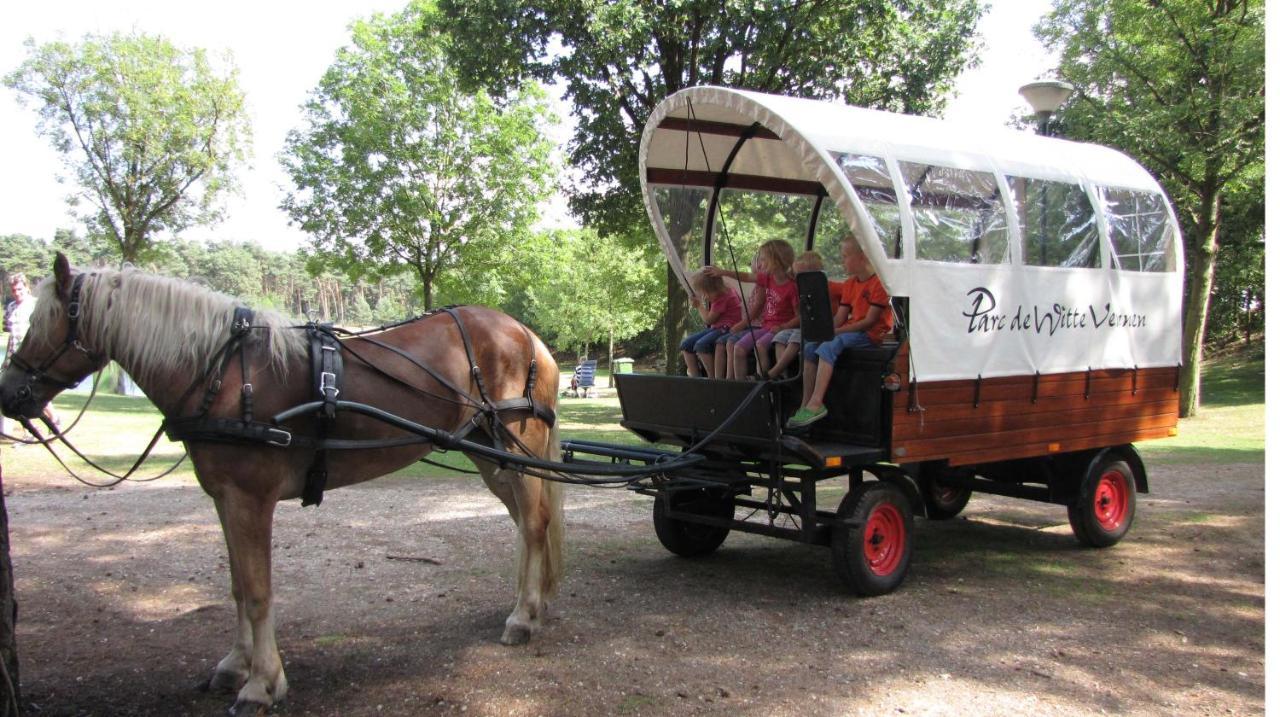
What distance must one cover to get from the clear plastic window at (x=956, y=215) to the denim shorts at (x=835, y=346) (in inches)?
22.6

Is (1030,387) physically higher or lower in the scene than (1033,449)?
higher

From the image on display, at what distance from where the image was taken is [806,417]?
5199 millimetres

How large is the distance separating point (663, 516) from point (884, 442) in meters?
1.68

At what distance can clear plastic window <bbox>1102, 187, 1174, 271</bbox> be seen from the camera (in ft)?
20.6

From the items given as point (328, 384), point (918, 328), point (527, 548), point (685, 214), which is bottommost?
point (527, 548)

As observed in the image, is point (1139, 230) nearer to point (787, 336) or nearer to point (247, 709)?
point (787, 336)

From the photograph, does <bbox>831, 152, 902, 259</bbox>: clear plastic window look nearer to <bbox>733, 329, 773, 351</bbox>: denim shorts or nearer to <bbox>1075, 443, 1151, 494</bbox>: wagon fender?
<bbox>733, 329, 773, 351</bbox>: denim shorts

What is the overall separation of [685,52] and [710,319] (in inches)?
342

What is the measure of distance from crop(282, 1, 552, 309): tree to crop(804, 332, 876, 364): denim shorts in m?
15.6

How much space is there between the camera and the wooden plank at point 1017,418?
5.22 meters

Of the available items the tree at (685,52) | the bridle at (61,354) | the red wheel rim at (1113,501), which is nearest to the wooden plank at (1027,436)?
the red wheel rim at (1113,501)

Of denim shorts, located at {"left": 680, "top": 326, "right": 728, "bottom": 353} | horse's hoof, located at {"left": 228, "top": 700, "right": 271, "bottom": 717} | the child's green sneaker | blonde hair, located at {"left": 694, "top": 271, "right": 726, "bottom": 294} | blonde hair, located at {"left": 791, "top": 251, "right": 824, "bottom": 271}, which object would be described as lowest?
horse's hoof, located at {"left": 228, "top": 700, "right": 271, "bottom": 717}

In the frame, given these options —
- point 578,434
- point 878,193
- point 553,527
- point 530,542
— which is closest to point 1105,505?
point 878,193

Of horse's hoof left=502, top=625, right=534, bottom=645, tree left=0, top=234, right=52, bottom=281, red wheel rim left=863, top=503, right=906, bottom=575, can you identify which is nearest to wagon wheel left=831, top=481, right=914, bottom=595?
red wheel rim left=863, top=503, right=906, bottom=575
